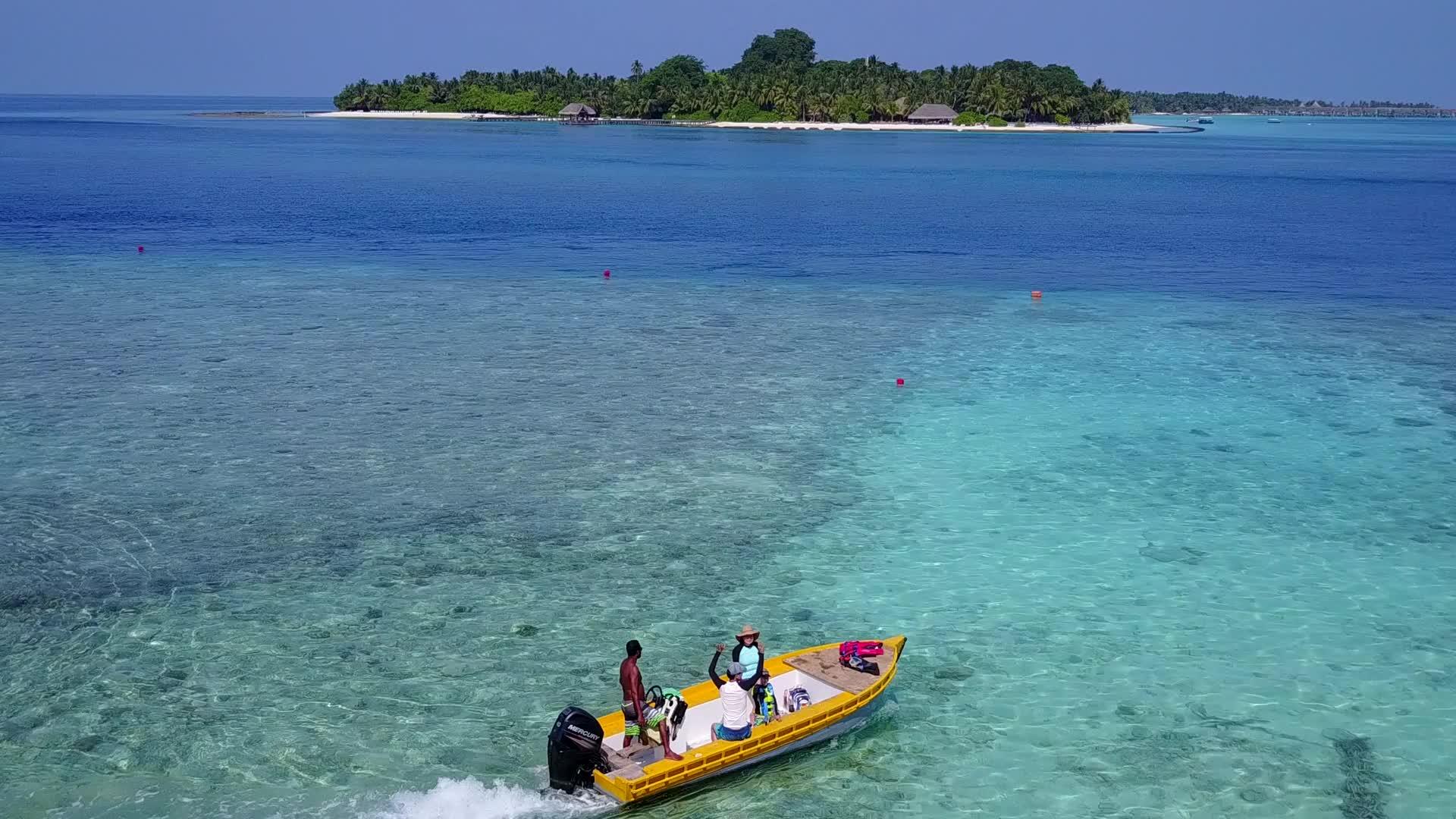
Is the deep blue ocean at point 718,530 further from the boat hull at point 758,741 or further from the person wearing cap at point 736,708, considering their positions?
the person wearing cap at point 736,708

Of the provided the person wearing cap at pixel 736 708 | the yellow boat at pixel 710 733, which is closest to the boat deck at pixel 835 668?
the yellow boat at pixel 710 733

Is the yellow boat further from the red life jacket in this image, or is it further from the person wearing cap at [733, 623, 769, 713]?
the person wearing cap at [733, 623, 769, 713]

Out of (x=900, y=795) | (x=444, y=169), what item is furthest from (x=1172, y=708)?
(x=444, y=169)

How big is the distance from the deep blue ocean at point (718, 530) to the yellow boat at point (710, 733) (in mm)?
437

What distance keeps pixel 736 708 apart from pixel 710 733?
0.91 meters

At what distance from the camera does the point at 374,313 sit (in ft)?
171

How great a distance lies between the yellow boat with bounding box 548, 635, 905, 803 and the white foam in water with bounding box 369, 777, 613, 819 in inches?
9.5

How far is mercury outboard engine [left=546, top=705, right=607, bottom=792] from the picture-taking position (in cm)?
1734

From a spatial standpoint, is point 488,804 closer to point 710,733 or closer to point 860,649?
point 710,733

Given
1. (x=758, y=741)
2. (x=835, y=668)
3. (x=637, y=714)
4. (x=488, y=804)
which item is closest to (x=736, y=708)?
(x=758, y=741)

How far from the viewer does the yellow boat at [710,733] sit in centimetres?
1741

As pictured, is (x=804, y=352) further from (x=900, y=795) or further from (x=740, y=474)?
(x=900, y=795)

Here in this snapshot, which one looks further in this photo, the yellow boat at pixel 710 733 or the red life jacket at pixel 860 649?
the red life jacket at pixel 860 649

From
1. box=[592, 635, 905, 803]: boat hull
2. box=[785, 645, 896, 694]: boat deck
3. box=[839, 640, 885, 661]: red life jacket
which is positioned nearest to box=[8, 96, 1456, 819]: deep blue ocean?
box=[592, 635, 905, 803]: boat hull
